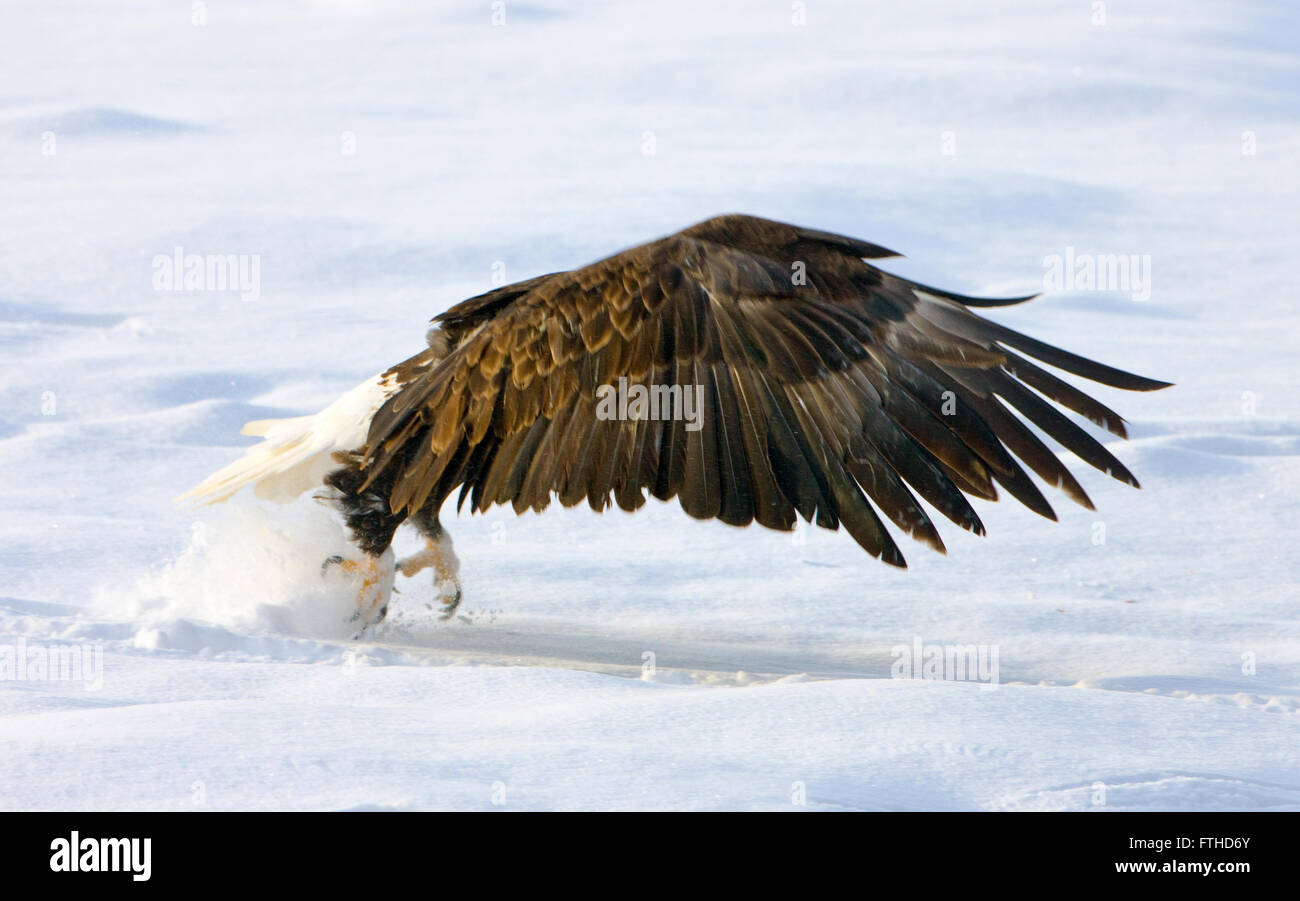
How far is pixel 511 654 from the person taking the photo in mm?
3902

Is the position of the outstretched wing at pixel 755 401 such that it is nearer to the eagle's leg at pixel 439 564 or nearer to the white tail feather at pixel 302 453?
the white tail feather at pixel 302 453

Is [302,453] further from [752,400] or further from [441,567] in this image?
[752,400]

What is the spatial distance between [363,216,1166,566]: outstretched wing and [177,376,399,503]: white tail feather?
477 mm

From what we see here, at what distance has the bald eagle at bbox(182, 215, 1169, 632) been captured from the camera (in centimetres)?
347

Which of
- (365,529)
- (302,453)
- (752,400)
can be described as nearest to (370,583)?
(365,529)

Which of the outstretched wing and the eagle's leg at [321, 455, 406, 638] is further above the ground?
the outstretched wing

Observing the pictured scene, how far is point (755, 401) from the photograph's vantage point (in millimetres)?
3521

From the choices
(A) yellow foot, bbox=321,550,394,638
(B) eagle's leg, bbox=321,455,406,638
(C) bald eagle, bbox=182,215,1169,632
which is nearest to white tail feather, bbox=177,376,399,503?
(B) eagle's leg, bbox=321,455,406,638

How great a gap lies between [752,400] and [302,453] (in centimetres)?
142

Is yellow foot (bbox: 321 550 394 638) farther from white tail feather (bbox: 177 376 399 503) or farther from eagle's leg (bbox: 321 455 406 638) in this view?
white tail feather (bbox: 177 376 399 503)

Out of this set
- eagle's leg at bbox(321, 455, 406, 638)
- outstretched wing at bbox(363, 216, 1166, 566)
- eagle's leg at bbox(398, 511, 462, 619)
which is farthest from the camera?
eagle's leg at bbox(398, 511, 462, 619)

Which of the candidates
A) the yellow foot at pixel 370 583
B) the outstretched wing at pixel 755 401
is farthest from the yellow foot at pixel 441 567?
the outstretched wing at pixel 755 401

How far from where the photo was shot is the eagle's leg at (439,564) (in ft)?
14.3

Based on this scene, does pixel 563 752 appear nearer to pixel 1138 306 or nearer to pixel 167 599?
pixel 167 599
